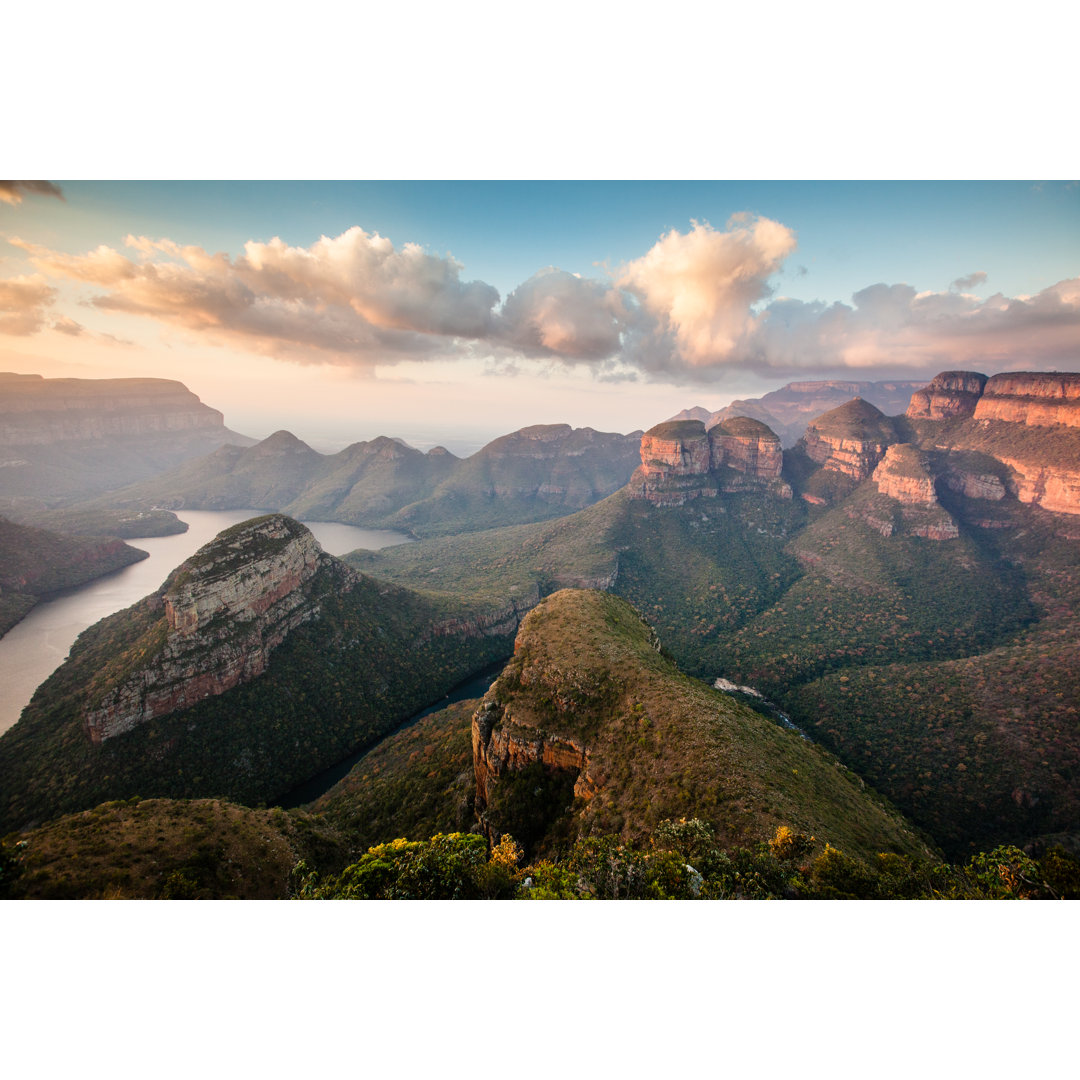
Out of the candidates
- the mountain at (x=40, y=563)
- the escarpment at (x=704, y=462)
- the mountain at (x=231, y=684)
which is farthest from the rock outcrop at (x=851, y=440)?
the mountain at (x=40, y=563)

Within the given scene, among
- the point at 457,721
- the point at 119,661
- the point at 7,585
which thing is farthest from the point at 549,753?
the point at 7,585

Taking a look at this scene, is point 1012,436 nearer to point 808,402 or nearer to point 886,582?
point 886,582

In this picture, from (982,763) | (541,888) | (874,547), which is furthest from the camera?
(874,547)

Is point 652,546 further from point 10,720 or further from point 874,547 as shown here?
point 10,720

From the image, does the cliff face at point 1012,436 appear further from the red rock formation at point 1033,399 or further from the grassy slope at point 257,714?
the grassy slope at point 257,714

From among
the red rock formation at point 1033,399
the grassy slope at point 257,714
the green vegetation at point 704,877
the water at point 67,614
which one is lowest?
the water at point 67,614
